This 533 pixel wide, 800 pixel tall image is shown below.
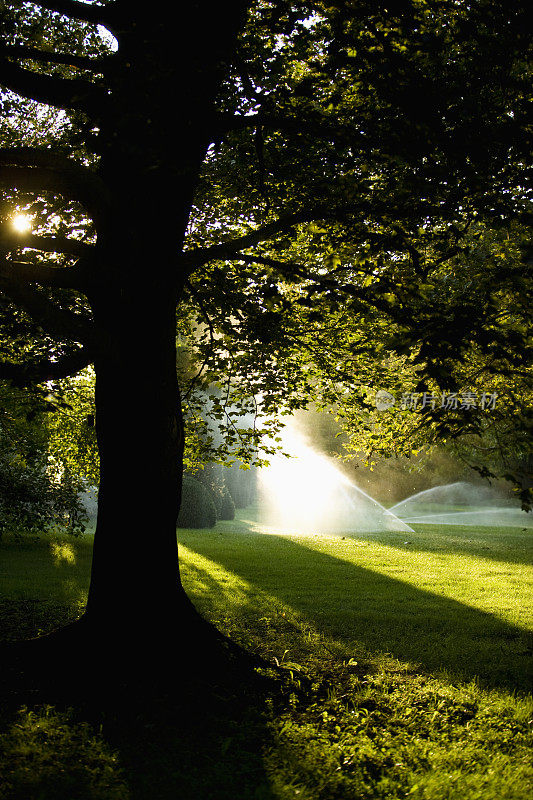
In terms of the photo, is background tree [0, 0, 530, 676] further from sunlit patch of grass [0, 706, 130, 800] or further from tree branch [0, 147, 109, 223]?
sunlit patch of grass [0, 706, 130, 800]

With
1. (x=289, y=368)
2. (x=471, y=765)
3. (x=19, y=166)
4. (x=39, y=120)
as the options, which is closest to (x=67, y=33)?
(x=39, y=120)

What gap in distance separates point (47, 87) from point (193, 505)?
783 inches

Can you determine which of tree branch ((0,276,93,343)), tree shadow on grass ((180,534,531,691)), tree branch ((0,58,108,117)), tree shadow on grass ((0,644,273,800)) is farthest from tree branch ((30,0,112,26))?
tree shadow on grass ((180,534,531,691))

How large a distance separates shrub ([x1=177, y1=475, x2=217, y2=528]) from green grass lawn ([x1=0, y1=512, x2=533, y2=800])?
7572 mm

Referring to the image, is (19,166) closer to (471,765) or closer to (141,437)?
(141,437)

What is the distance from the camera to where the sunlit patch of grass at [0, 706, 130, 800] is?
3910 mm

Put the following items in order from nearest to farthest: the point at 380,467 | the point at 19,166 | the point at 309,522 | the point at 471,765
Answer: the point at 471,765 < the point at 19,166 < the point at 309,522 < the point at 380,467

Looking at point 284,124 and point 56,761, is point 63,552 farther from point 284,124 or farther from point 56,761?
point 284,124

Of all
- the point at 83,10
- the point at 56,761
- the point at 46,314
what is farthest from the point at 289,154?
the point at 56,761

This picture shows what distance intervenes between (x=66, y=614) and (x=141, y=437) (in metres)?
4.90

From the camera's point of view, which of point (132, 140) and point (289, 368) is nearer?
point (132, 140)

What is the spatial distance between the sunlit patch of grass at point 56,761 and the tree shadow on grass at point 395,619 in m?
4.27

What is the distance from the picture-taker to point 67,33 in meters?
9.86

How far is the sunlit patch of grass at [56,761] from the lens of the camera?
3910 millimetres
